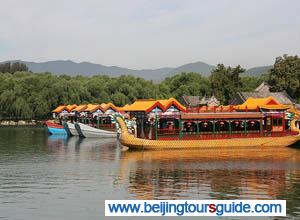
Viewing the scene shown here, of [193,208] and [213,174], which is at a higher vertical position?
[213,174]

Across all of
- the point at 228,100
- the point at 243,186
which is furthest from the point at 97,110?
the point at 243,186

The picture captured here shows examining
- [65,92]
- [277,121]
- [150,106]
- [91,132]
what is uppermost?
[65,92]

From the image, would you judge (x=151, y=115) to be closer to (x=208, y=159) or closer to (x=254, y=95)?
(x=208, y=159)

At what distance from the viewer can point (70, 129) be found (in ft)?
252

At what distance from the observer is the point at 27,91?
388 feet

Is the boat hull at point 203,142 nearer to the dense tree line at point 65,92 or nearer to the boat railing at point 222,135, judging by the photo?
the boat railing at point 222,135

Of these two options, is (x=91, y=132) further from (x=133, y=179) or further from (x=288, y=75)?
(x=133, y=179)

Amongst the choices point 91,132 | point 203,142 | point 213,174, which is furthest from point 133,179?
point 91,132

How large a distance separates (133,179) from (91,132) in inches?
1644

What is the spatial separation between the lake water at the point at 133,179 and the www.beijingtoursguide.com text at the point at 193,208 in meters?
1.14

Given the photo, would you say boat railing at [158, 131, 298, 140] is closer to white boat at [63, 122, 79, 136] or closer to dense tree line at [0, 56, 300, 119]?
white boat at [63, 122, 79, 136]

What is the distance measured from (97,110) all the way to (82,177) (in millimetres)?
47363

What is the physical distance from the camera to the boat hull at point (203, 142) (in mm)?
48938

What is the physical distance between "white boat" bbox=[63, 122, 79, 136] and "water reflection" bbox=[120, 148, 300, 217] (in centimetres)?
2919
